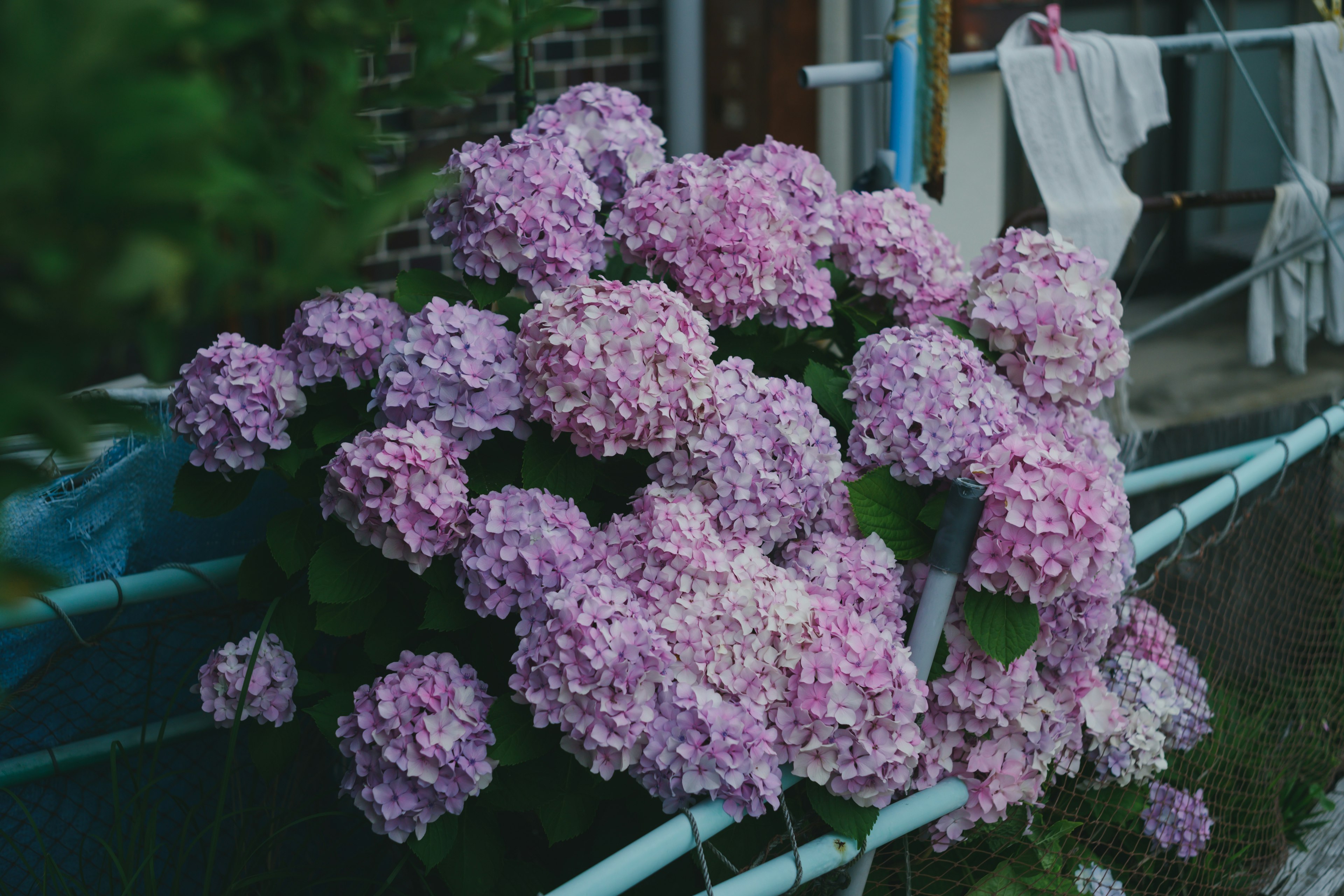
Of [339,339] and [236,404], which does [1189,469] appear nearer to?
[339,339]

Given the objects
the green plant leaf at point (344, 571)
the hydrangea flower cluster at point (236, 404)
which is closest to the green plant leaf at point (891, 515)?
the green plant leaf at point (344, 571)

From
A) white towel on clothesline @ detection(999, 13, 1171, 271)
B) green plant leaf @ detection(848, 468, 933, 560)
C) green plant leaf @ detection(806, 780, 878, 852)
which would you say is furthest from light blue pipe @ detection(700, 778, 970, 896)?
white towel on clothesline @ detection(999, 13, 1171, 271)

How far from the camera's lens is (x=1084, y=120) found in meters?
2.82

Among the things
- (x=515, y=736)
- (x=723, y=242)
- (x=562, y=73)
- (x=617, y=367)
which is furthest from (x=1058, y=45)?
(x=515, y=736)

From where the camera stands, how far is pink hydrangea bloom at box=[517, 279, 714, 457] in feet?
3.85

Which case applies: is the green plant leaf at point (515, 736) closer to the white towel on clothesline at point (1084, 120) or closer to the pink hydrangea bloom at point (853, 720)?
the pink hydrangea bloom at point (853, 720)

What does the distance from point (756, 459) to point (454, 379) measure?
1.09ft

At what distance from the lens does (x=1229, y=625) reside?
227cm

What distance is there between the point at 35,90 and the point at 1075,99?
9.25 feet

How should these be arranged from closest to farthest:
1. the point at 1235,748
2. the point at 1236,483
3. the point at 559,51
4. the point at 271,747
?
the point at 271,747 → the point at 1236,483 → the point at 1235,748 → the point at 559,51

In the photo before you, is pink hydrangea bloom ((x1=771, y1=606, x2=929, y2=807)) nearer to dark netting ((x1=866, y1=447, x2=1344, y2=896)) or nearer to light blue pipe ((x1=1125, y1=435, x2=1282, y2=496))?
dark netting ((x1=866, y1=447, x2=1344, y2=896))

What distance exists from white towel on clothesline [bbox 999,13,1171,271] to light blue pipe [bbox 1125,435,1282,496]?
76 cm

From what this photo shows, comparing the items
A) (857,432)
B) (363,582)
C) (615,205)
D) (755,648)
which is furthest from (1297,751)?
(363,582)

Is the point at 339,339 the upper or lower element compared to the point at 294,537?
upper
